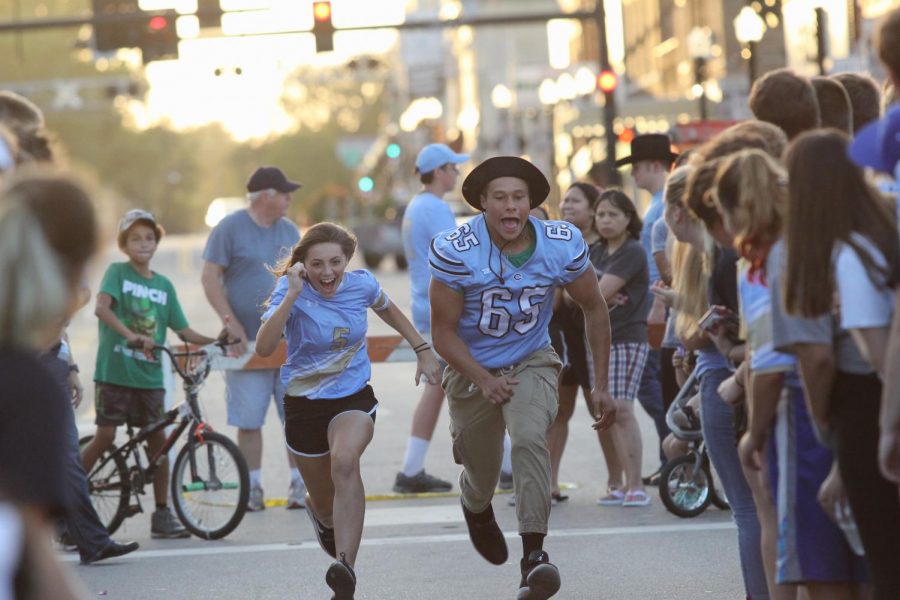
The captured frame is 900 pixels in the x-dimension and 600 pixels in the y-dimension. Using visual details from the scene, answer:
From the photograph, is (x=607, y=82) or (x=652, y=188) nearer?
(x=652, y=188)

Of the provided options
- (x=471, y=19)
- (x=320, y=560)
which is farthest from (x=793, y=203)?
(x=471, y=19)

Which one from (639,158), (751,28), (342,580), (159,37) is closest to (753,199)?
(342,580)

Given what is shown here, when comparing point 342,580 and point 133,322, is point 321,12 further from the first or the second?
point 342,580

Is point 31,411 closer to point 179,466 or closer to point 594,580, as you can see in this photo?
point 594,580

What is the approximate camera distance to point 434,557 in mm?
8617

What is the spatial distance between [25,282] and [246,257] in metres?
7.68

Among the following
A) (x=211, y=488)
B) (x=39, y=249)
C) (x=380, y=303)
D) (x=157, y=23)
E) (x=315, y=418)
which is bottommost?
(x=211, y=488)

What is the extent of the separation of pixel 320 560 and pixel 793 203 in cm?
480

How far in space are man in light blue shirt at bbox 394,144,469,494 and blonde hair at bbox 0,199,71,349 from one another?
764 cm

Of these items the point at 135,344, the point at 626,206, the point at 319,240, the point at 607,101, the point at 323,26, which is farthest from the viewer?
the point at 323,26

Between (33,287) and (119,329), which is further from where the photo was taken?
(119,329)

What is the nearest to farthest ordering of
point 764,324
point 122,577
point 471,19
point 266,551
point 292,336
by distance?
1. point 764,324
2. point 292,336
3. point 122,577
4. point 266,551
5. point 471,19

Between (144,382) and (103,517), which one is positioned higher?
→ (144,382)

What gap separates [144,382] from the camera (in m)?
9.57
